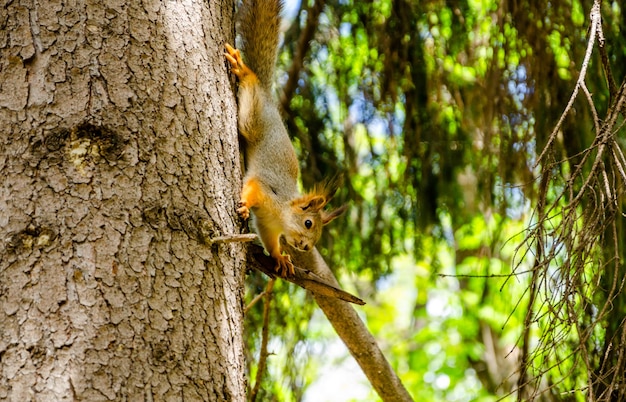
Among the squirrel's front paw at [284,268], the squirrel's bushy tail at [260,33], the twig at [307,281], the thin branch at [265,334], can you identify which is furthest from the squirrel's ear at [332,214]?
the twig at [307,281]

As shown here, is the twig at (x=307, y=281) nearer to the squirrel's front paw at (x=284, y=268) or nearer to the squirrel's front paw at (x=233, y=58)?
the squirrel's front paw at (x=284, y=268)

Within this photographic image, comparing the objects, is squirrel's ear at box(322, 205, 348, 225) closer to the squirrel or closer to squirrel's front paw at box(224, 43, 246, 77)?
the squirrel

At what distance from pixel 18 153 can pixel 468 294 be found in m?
4.78

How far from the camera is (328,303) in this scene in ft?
8.16

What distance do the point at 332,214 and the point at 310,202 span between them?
5.3 inches

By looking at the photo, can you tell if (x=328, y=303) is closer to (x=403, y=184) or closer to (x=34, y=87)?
(x=403, y=184)

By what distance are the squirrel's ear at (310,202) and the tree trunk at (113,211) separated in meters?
1.34

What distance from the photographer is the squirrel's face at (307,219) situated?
283cm

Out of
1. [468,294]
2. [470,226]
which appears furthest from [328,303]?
[468,294]

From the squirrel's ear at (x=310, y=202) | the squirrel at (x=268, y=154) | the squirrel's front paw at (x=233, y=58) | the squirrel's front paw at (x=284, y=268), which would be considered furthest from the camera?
the squirrel's ear at (x=310, y=202)

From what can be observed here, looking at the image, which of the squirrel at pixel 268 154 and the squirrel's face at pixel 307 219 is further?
the squirrel's face at pixel 307 219

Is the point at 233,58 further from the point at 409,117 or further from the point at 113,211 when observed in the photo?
the point at 409,117

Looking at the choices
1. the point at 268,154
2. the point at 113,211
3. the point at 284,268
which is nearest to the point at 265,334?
the point at 284,268

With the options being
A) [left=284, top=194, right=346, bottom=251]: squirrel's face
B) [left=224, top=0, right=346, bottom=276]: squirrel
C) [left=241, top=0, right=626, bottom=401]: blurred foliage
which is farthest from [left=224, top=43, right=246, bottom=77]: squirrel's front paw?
[left=241, top=0, right=626, bottom=401]: blurred foliage
